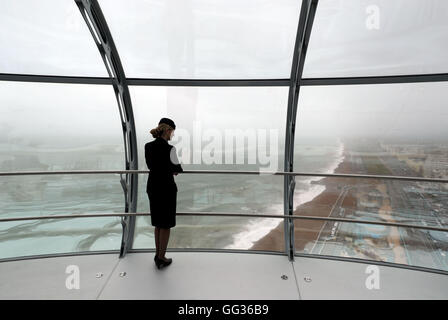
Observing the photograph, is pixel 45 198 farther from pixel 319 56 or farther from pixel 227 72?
pixel 319 56

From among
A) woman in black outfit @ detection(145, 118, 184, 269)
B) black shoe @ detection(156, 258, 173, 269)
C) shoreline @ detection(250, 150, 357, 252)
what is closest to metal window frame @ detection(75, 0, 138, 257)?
black shoe @ detection(156, 258, 173, 269)

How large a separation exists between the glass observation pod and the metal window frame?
0.05ft

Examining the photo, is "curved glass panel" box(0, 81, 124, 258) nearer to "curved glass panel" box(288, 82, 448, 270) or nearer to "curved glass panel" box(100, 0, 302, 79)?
"curved glass panel" box(100, 0, 302, 79)

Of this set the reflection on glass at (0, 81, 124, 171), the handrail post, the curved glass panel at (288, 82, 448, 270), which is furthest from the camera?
the reflection on glass at (0, 81, 124, 171)

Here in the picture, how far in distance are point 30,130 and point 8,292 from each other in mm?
1902

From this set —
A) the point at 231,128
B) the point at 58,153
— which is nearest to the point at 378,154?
the point at 231,128

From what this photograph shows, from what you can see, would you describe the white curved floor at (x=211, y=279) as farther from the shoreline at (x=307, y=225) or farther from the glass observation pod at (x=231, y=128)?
the shoreline at (x=307, y=225)

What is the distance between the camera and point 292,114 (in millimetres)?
2129

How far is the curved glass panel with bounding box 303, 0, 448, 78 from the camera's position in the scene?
178cm

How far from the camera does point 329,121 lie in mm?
2342

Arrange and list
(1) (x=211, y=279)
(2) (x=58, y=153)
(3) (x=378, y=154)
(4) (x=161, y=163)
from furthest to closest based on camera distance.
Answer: (2) (x=58, y=153), (3) (x=378, y=154), (1) (x=211, y=279), (4) (x=161, y=163)

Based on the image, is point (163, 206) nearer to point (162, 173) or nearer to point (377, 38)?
point (162, 173)

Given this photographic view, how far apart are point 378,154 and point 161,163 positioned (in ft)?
9.00

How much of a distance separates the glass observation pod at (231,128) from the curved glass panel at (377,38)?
1cm
